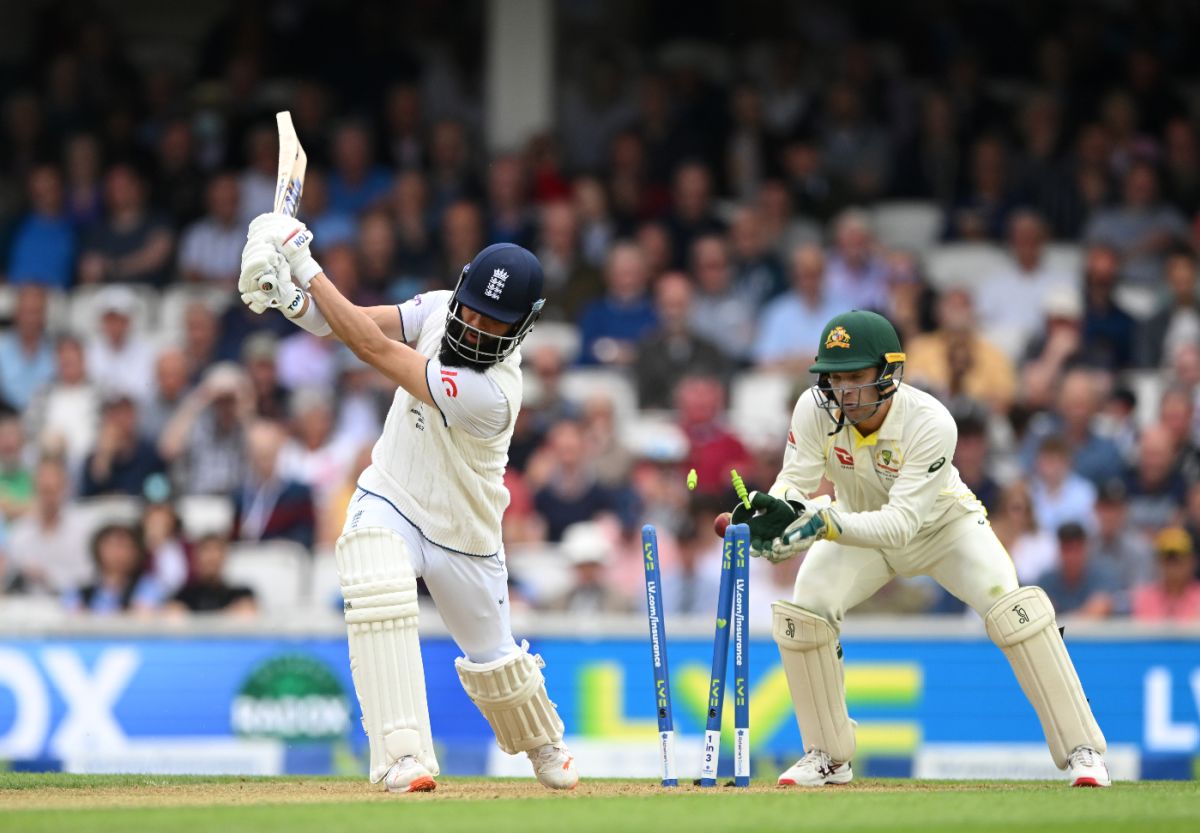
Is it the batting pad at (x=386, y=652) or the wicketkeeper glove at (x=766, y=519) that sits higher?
the wicketkeeper glove at (x=766, y=519)

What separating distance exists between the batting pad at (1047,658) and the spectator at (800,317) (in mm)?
5762

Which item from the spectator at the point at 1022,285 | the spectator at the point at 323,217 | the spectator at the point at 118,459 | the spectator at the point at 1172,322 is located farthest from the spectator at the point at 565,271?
the spectator at the point at 1172,322

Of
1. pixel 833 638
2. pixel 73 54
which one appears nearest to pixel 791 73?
pixel 73 54

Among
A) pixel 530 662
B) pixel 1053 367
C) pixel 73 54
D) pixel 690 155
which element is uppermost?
pixel 73 54

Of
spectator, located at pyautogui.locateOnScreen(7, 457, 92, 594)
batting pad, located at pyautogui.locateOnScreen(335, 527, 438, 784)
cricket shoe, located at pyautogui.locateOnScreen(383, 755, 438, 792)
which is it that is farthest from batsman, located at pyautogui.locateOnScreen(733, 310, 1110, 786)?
spectator, located at pyautogui.locateOnScreen(7, 457, 92, 594)

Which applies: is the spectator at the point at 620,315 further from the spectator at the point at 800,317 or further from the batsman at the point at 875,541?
the batsman at the point at 875,541

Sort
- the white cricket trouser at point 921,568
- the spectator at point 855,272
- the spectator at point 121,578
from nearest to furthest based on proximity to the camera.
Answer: the white cricket trouser at point 921,568
the spectator at point 121,578
the spectator at point 855,272

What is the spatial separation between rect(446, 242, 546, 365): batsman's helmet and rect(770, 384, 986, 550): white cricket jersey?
1223mm

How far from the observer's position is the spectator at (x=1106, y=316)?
1316 centimetres

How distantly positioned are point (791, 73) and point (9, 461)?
6593 millimetres

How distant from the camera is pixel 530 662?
7652 mm

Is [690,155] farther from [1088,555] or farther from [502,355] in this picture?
[502,355]

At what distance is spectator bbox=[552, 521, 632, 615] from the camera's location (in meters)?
11.5

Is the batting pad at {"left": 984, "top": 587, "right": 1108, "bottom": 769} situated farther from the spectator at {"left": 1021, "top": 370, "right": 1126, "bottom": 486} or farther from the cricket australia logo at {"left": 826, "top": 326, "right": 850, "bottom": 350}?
the spectator at {"left": 1021, "top": 370, "right": 1126, "bottom": 486}
